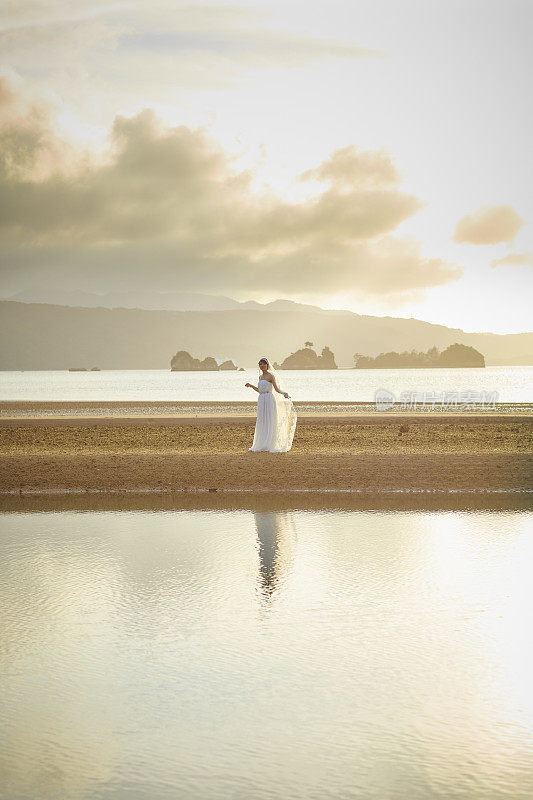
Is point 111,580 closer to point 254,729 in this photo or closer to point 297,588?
point 297,588

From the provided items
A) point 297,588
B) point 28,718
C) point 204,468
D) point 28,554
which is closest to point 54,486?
point 204,468

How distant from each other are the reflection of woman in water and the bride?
6.80 metres

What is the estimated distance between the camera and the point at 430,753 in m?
5.79

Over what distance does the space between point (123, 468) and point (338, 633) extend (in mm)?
11543

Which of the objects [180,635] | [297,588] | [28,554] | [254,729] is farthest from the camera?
[28,554]

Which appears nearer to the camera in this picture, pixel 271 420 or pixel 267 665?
pixel 267 665

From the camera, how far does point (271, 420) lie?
71.1 feet

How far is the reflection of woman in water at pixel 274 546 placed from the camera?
10539 millimetres

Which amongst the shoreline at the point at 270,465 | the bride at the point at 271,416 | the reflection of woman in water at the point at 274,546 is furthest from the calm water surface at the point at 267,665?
the bride at the point at 271,416

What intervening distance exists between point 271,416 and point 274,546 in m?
9.48

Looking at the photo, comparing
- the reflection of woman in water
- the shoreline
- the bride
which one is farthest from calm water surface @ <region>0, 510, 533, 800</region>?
the bride

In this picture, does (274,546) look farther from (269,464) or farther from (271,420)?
(271,420)

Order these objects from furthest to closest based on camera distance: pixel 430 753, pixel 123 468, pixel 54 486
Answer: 1. pixel 123 468
2. pixel 54 486
3. pixel 430 753

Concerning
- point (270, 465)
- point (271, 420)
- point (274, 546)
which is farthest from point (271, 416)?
point (274, 546)
